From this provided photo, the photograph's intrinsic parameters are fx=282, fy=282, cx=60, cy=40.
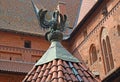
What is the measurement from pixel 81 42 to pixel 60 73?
1430 cm

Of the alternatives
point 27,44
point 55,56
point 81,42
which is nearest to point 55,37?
point 55,56

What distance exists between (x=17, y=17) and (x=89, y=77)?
1617 centimetres

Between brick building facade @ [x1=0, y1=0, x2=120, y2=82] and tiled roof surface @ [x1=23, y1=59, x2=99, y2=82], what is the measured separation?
396 inches

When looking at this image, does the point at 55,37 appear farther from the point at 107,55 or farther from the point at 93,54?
the point at 93,54

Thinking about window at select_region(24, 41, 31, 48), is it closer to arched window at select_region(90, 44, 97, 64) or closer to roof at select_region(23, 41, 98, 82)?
arched window at select_region(90, 44, 97, 64)

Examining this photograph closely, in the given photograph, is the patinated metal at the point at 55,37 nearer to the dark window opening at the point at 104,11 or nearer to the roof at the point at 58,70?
the roof at the point at 58,70

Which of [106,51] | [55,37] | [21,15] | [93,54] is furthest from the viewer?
[21,15]

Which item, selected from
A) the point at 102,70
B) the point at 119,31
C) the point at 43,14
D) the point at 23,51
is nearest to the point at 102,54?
the point at 102,70

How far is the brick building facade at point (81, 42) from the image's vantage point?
14.1 meters

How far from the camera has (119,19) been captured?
13.4m

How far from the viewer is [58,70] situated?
314 cm

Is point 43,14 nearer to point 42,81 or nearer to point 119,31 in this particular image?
point 42,81

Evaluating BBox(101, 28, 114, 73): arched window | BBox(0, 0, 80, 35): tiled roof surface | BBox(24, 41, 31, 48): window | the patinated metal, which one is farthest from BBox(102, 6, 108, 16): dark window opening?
the patinated metal

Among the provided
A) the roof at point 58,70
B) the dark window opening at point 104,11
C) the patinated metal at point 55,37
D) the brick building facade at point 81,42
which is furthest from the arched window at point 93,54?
the roof at point 58,70
